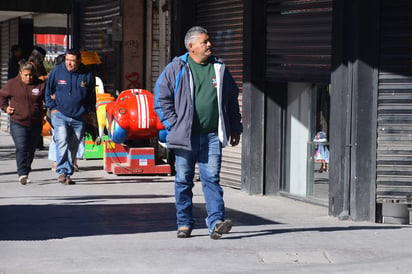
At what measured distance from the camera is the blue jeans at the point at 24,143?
44.6 feet

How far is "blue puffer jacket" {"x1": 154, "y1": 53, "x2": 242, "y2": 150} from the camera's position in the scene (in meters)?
8.61

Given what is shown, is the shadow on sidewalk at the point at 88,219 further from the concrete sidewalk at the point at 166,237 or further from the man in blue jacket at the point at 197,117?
the man in blue jacket at the point at 197,117

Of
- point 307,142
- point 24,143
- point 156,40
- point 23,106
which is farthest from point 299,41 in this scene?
point 156,40

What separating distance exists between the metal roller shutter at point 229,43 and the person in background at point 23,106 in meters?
2.38

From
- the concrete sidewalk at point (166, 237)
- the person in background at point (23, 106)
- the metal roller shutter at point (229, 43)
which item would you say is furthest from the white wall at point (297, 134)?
the person in background at point (23, 106)

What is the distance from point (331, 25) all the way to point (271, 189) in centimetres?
254

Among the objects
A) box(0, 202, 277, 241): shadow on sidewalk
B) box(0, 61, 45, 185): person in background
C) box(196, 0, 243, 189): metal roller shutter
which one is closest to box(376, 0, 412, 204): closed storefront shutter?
box(0, 202, 277, 241): shadow on sidewalk

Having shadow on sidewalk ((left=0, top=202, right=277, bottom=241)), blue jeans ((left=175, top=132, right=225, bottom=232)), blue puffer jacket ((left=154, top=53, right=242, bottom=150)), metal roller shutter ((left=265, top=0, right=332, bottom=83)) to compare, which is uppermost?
metal roller shutter ((left=265, top=0, right=332, bottom=83))

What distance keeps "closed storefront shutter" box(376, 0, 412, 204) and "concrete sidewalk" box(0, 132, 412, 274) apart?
515 millimetres

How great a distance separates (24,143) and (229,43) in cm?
300

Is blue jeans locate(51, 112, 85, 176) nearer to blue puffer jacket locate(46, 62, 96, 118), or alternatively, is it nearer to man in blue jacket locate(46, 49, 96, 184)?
man in blue jacket locate(46, 49, 96, 184)

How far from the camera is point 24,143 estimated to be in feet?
45.1

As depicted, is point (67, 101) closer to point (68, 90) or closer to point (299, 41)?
point (68, 90)

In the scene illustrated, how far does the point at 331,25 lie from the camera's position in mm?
10727
